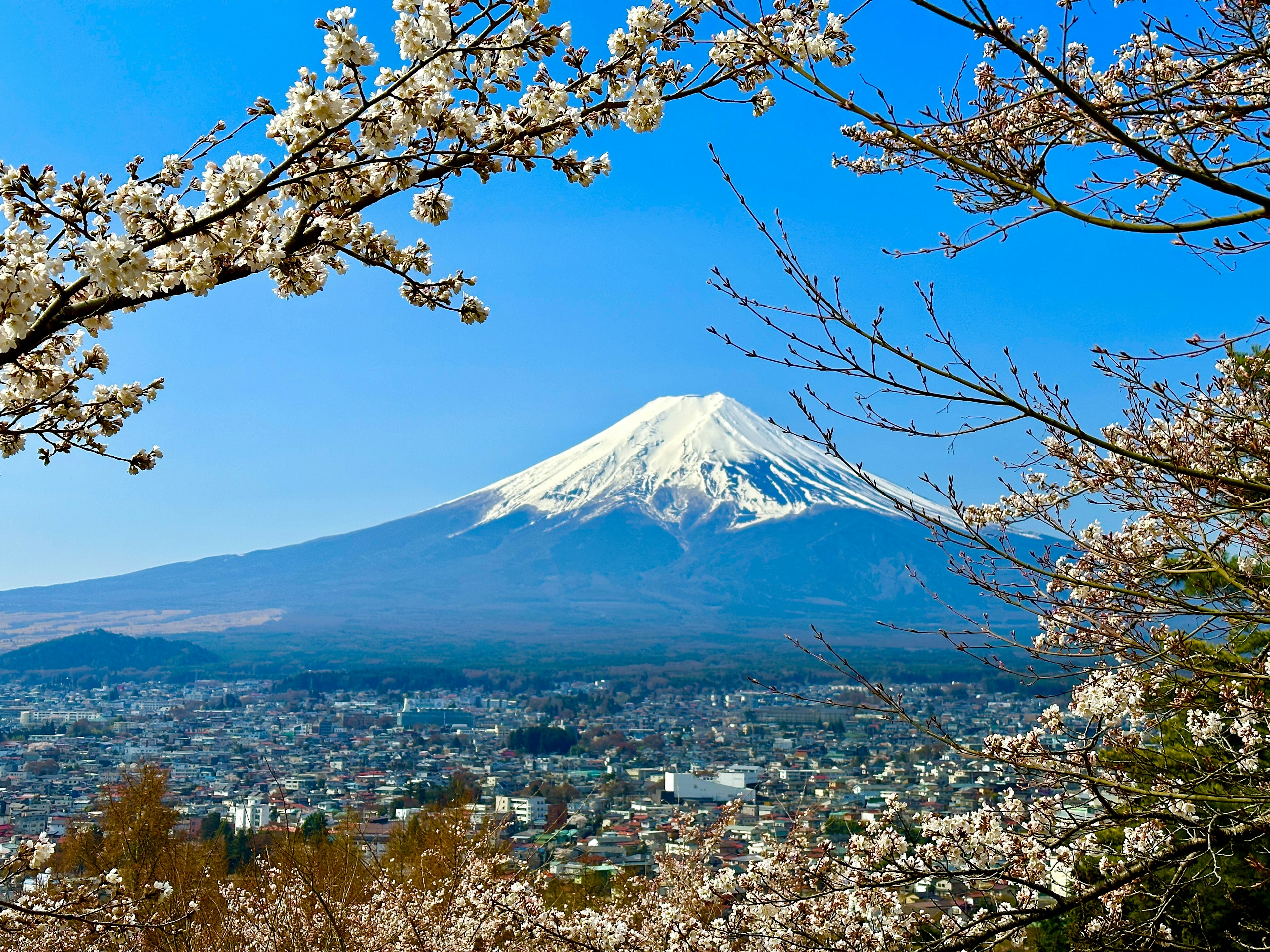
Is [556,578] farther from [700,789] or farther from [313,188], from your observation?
[313,188]

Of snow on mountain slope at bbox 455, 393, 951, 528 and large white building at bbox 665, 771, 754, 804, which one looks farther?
snow on mountain slope at bbox 455, 393, 951, 528

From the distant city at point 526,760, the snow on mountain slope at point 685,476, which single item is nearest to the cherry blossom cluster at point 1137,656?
the distant city at point 526,760

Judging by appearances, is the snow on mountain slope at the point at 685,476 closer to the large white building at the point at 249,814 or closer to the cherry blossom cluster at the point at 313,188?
the large white building at the point at 249,814

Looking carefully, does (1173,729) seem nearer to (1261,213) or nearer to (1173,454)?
(1173,454)

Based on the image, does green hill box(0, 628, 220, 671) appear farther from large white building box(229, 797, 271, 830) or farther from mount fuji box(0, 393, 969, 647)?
large white building box(229, 797, 271, 830)

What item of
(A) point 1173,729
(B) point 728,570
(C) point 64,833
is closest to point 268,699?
(C) point 64,833

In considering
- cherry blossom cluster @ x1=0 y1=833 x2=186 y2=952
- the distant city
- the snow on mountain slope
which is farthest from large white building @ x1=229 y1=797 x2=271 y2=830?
the snow on mountain slope
